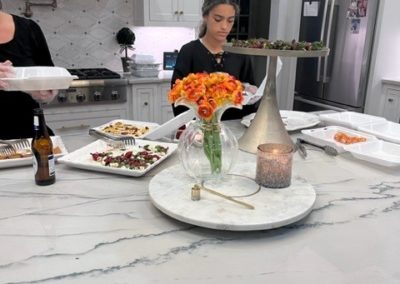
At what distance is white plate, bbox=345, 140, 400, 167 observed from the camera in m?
1.50

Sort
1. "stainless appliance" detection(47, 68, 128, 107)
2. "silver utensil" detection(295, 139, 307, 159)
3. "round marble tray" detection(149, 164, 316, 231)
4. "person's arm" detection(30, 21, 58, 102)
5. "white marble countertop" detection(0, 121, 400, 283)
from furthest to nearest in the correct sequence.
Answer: "stainless appliance" detection(47, 68, 128, 107)
"person's arm" detection(30, 21, 58, 102)
"silver utensil" detection(295, 139, 307, 159)
"round marble tray" detection(149, 164, 316, 231)
"white marble countertop" detection(0, 121, 400, 283)

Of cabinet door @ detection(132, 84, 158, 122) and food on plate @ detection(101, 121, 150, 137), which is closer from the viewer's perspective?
food on plate @ detection(101, 121, 150, 137)

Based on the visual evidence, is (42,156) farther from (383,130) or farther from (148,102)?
(148,102)

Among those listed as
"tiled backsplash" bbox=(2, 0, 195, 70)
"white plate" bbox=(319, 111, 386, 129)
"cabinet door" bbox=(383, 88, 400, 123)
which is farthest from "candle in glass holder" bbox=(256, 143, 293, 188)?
"tiled backsplash" bbox=(2, 0, 195, 70)

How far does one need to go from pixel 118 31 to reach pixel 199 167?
9.52ft

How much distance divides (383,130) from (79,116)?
7.65 feet

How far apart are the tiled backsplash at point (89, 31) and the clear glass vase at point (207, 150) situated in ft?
9.23

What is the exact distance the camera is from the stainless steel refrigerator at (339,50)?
3.39 metres

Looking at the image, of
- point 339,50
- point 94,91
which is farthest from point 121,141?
point 339,50

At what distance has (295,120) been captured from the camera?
6.91 feet

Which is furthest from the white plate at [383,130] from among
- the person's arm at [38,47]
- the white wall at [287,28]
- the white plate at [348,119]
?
the white wall at [287,28]

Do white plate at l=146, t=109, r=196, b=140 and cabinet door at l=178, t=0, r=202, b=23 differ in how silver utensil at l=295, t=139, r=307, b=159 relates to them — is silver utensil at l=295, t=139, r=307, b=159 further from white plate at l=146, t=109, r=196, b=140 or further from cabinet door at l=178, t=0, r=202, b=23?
cabinet door at l=178, t=0, r=202, b=23

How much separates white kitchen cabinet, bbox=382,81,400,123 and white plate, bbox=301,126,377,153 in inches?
70.1

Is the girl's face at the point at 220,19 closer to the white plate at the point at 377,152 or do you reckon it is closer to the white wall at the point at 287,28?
the white plate at the point at 377,152
